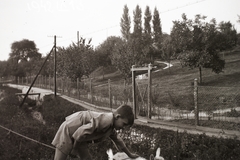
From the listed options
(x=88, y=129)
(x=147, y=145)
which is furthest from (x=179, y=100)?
(x=88, y=129)

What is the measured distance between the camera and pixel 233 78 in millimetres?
24109

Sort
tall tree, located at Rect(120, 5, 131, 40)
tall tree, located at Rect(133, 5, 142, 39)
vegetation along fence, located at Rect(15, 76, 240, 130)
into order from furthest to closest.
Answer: tall tree, located at Rect(120, 5, 131, 40)
tall tree, located at Rect(133, 5, 142, 39)
vegetation along fence, located at Rect(15, 76, 240, 130)

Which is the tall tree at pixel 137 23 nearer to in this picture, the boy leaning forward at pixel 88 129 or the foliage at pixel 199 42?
the foliage at pixel 199 42

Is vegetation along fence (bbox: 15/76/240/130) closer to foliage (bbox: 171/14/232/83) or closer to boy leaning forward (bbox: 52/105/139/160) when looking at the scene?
boy leaning forward (bbox: 52/105/139/160)

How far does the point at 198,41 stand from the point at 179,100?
9.11 metres

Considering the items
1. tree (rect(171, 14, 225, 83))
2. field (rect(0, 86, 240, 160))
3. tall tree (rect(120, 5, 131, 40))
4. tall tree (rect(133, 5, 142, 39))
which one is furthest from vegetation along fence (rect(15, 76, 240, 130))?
tall tree (rect(120, 5, 131, 40))

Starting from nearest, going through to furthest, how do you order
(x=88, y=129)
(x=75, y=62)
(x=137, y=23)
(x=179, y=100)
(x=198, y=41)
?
(x=88, y=129) < (x=179, y=100) < (x=198, y=41) < (x=75, y=62) < (x=137, y=23)

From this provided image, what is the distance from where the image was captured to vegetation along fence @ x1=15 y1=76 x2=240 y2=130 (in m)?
10.1

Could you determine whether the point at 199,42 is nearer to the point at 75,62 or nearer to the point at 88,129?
the point at 75,62

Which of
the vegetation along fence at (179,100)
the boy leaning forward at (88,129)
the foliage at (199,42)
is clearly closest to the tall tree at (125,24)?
the foliage at (199,42)

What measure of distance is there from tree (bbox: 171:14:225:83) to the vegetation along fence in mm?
7354

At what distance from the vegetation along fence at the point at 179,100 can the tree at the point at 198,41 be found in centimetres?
735

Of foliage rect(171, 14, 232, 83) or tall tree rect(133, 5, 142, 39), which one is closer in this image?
foliage rect(171, 14, 232, 83)

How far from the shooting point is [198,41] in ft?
74.0
